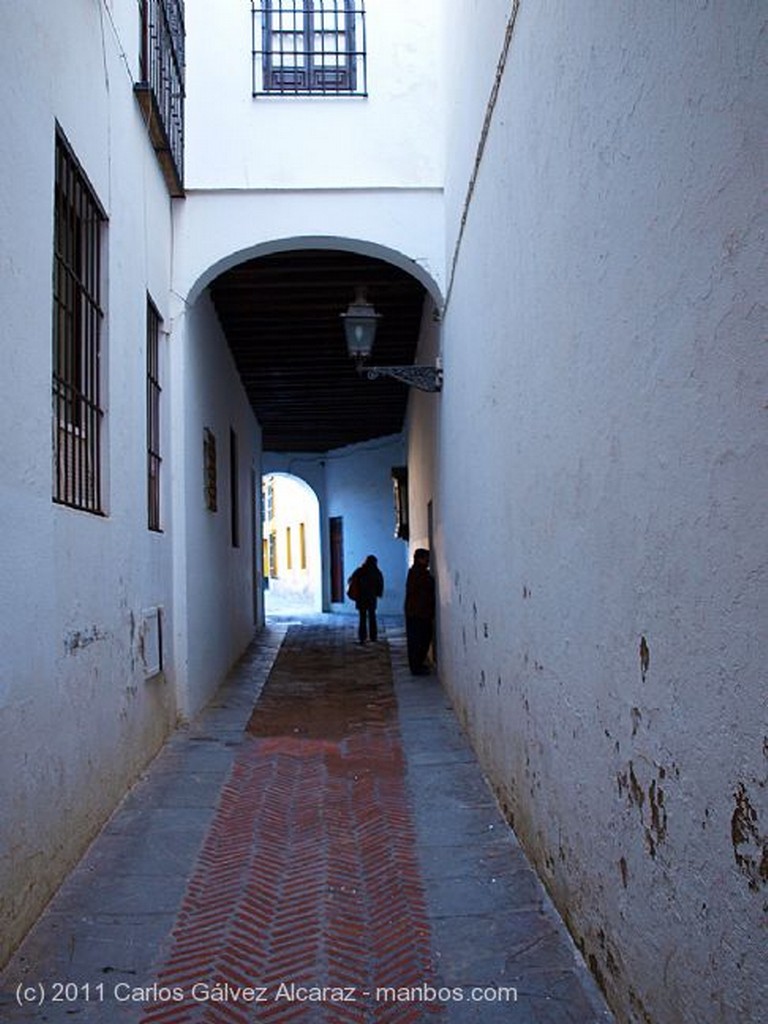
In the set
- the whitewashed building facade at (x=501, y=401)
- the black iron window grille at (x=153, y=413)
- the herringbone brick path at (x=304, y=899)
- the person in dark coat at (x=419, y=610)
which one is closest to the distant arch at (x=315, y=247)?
the whitewashed building facade at (x=501, y=401)

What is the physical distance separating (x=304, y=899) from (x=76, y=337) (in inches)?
117

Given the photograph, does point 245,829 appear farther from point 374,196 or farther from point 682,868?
point 374,196

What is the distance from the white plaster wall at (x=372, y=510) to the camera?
834 inches

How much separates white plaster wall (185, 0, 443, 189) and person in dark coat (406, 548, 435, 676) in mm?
4210

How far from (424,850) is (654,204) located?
3.25 m

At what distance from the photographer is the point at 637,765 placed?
8.48 feet

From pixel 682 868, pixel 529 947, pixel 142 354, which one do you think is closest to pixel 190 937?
pixel 529 947

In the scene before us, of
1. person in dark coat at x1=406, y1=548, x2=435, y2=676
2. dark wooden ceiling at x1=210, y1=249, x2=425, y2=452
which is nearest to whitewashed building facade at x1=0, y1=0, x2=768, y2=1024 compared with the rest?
dark wooden ceiling at x1=210, y1=249, x2=425, y2=452

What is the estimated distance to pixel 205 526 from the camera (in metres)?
9.17

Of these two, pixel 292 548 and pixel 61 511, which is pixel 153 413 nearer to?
pixel 61 511

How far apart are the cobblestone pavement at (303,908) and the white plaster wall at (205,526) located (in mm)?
1488

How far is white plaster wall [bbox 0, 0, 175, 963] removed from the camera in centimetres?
356

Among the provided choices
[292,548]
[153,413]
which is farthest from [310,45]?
[292,548]

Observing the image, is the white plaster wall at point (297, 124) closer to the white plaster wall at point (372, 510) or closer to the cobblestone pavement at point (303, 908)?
the cobblestone pavement at point (303, 908)
